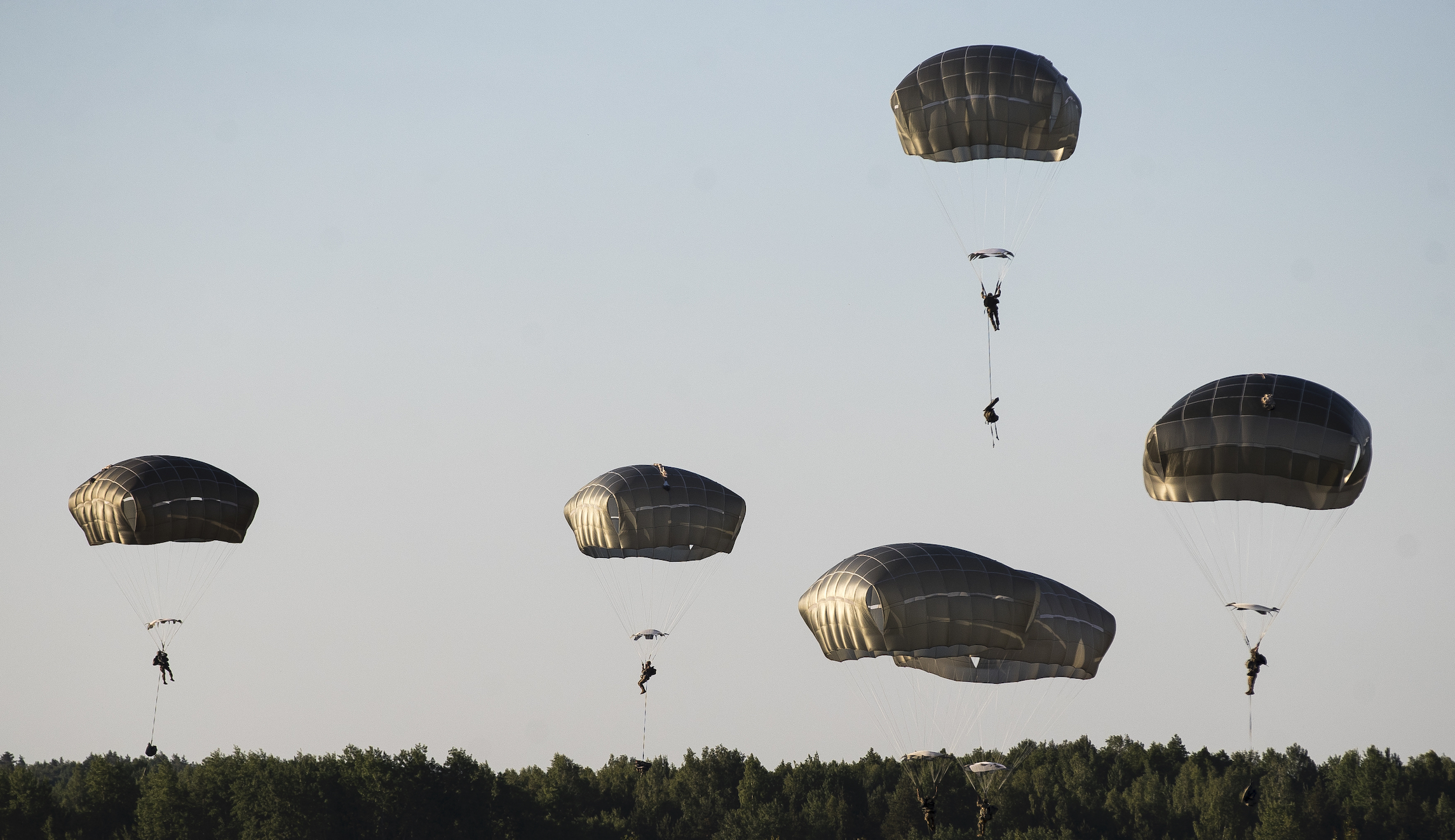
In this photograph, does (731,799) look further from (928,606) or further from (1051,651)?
(928,606)

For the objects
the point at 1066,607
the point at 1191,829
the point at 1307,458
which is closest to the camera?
the point at 1307,458

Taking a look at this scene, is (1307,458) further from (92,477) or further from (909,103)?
(92,477)

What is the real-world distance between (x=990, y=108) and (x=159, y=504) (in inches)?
943

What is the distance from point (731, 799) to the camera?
330ft

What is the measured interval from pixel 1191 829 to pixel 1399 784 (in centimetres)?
1358

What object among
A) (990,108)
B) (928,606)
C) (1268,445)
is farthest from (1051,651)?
(990,108)

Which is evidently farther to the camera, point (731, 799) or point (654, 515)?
point (731, 799)

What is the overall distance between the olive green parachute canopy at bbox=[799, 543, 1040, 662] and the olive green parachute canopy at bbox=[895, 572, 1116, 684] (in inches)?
104

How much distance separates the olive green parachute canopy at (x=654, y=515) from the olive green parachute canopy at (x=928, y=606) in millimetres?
8860

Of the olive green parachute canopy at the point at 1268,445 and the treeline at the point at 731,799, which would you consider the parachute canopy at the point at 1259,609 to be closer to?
the olive green parachute canopy at the point at 1268,445

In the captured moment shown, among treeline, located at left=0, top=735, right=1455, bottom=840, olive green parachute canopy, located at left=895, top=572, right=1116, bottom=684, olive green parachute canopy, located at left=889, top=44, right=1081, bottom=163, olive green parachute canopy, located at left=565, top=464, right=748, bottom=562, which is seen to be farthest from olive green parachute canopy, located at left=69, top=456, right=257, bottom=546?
treeline, located at left=0, top=735, right=1455, bottom=840

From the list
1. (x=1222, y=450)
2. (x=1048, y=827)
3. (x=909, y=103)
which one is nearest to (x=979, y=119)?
(x=909, y=103)

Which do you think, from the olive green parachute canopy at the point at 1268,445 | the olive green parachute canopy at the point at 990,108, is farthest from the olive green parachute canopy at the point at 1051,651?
the olive green parachute canopy at the point at 990,108

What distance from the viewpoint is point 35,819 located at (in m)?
80.9
